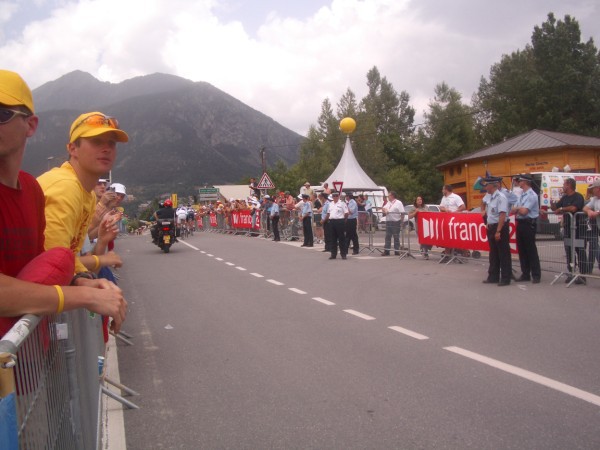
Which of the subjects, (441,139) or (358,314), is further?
(441,139)

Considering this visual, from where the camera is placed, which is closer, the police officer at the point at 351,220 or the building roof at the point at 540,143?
the police officer at the point at 351,220

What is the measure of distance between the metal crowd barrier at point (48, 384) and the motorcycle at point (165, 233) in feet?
61.7

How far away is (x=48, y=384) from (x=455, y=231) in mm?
13493

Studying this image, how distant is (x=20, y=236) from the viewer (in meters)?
2.07

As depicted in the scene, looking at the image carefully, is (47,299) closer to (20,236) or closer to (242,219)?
(20,236)

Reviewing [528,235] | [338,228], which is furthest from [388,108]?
[528,235]

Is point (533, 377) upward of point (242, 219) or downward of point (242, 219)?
downward

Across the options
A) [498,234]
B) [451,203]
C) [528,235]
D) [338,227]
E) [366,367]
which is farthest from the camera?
[338,227]

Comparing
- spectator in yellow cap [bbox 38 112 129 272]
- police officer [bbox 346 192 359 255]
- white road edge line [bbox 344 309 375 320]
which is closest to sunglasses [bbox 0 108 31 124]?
spectator in yellow cap [bbox 38 112 129 272]

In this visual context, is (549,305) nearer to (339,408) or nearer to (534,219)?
(534,219)

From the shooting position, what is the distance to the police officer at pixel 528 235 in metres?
11.2

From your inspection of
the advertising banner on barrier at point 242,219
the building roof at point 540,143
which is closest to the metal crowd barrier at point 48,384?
the advertising banner on barrier at point 242,219

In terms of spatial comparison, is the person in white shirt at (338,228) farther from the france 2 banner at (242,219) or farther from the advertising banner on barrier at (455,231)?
the france 2 banner at (242,219)

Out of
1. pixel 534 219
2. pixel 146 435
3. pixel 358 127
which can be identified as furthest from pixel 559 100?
pixel 146 435
